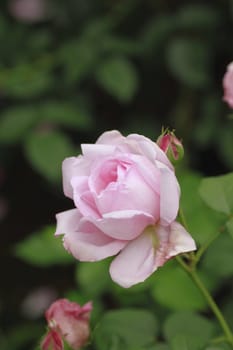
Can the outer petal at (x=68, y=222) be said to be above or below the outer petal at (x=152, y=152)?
below

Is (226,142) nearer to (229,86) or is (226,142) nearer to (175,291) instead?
(175,291)

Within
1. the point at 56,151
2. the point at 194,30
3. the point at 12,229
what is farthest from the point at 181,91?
the point at 12,229

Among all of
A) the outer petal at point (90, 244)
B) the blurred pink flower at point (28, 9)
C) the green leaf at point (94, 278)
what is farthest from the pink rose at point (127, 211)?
the blurred pink flower at point (28, 9)

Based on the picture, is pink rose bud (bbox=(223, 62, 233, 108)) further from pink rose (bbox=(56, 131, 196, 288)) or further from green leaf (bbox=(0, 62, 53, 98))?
green leaf (bbox=(0, 62, 53, 98))

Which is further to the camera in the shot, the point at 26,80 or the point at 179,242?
the point at 26,80

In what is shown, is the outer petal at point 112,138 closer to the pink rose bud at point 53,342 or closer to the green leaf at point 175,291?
the pink rose bud at point 53,342

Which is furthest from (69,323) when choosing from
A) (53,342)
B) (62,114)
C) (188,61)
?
(188,61)

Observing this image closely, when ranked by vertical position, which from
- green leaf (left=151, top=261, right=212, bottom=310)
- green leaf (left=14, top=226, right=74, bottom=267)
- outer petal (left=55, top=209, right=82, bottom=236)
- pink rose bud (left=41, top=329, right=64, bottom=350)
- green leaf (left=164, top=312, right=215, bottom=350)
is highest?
outer petal (left=55, top=209, right=82, bottom=236)

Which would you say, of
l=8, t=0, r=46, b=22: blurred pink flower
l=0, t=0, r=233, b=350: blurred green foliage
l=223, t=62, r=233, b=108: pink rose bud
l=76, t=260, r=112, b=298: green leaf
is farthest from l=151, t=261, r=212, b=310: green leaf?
l=8, t=0, r=46, b=22: blurred pink flower
